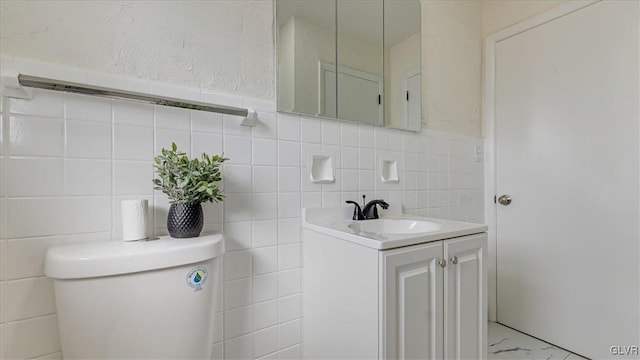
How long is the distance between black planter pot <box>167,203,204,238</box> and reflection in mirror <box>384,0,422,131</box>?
0.97m

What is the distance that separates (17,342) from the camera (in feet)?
2.35

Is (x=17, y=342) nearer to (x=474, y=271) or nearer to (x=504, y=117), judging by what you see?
(x=474, y=271)

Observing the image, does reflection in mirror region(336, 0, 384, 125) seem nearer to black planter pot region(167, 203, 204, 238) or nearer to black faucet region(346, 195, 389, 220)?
black faucet region(346, 195, 389, 220)

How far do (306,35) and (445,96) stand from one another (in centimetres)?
95

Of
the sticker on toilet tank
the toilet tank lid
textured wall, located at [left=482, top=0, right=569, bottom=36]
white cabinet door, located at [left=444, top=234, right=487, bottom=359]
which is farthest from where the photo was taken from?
textured wall, located at [left=482, top=0, right=569, bottom=36]

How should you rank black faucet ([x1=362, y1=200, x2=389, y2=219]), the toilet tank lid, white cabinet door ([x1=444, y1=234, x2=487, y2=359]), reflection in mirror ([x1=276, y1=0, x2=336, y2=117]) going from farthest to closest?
black faucet ([x1=362, y1=200, x2=389, y2=219]), reflection in mirror ([x1=276, y1=0, x2=336, y2=117]), white cabinet door ([x1=444, y1=234, x2=487, y2=359]), the toilet tank lid

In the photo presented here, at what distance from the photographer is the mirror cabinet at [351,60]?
44.8 inches

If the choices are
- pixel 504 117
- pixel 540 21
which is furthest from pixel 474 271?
pixel 540 21

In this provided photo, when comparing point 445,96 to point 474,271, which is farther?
point 445,96

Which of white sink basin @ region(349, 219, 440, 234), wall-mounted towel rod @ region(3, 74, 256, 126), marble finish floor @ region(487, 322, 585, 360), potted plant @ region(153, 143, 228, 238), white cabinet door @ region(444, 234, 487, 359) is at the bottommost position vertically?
marble finish floor @ region(487, 322, 585, 360)

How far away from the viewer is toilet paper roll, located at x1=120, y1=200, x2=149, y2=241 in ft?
2.52

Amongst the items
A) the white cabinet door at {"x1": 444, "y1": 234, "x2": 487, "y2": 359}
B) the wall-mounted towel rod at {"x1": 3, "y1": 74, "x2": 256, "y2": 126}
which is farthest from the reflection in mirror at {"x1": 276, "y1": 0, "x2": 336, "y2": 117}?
the white cabinet door at {"x1": 444, "y1": 234, "x2": 487, "y2": 359}

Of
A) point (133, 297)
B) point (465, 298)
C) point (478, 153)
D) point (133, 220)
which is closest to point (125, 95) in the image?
point (133, 220)

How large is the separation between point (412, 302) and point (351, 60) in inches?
40.5
